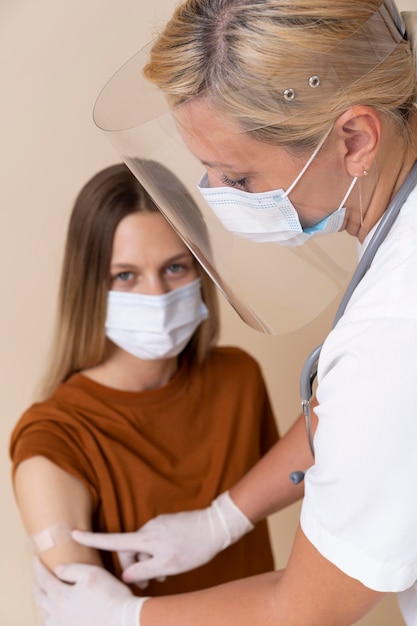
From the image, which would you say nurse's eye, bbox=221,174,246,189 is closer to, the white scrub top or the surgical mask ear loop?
the surgical mask ear loop

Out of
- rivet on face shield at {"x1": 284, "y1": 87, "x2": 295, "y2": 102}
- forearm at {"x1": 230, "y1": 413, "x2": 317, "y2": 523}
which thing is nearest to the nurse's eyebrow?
rivet on face shield at {"x1": 284, "y1": 87, "x2": 295, "y2": 102}

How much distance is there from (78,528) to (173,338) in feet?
1.45

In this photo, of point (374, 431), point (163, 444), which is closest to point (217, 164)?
point (374, 431)

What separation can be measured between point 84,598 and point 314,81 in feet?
3.28

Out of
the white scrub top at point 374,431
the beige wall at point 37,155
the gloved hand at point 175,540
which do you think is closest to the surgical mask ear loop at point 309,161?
the white scrub top at point 374,431

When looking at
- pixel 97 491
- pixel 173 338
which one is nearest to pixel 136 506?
pixel 97 491

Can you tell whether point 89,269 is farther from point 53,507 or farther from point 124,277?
point 53,507

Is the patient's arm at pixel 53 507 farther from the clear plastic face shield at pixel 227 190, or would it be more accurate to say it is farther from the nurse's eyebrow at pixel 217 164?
the nurse's eyebrow at pixel 217 164

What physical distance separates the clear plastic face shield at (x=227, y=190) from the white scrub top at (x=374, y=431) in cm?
20

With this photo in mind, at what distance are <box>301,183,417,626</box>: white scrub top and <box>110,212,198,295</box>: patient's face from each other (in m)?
0.74

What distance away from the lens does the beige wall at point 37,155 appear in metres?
2.41

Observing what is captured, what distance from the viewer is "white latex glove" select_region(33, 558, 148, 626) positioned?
57.6 inches

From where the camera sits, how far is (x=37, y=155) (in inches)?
96.7

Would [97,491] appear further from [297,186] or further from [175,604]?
[297,186]
